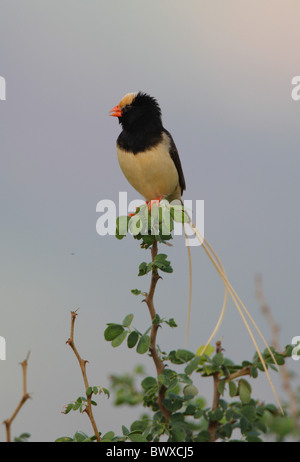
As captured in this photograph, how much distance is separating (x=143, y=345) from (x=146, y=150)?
196 centimetres

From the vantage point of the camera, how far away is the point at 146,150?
397cm

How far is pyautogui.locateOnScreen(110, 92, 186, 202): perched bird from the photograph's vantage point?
3.99 m

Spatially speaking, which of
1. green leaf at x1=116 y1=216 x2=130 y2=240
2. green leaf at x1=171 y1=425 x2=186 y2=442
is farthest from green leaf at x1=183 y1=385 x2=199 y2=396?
green leaf at x1=116 y1=216 x2=130 y2=240

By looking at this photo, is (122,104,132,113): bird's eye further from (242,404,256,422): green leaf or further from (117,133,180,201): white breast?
(242,404,256,422): green leaf

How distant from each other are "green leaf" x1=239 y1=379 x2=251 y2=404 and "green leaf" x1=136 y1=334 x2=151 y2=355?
1.51 feet

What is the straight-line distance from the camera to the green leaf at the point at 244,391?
2336 millimetres

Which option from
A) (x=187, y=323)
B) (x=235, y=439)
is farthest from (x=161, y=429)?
(x=187, y=323)

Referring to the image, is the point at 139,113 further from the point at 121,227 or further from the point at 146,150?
the point at 121,227

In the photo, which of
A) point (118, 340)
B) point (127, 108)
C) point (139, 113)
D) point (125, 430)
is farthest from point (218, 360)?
point (127, 108)

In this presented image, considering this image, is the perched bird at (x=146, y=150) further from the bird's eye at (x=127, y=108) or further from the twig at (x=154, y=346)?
the twig at (x=154, y=346)

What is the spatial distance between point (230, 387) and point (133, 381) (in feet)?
3.47
